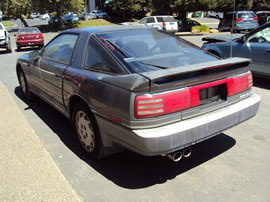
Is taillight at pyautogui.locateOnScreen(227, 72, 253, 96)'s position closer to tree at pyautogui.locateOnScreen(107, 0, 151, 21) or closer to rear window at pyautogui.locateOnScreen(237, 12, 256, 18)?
rear window at pyautogui.locateOnScreen(237, 12, 256, 18)

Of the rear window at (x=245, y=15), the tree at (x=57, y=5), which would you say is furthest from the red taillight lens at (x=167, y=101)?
the tree at (x=57, y=5)

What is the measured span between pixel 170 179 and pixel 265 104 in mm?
3390

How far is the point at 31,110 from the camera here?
5.54 meters

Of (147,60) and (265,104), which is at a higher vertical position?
(147,60)

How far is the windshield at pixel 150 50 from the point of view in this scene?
3.18 m

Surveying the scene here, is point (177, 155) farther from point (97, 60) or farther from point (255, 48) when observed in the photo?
point (255, 48)

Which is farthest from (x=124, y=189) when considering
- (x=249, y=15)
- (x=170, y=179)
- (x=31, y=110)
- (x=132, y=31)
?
(x=249, y=15)

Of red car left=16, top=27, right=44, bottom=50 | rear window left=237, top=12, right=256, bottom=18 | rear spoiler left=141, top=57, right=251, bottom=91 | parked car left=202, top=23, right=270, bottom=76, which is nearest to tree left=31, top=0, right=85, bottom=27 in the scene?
red car left=16, top=27, right=44, bottom=50

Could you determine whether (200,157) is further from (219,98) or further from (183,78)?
(183,78)

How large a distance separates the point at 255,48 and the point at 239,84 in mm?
3694

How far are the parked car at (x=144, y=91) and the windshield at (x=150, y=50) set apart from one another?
13 mm

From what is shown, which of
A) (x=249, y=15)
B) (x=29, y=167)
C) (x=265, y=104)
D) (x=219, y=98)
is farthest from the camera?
(x=249, y=15)

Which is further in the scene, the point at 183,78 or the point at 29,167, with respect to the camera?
the point at 29,167

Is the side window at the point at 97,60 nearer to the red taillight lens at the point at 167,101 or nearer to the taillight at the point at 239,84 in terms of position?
the red taillight lens at the point at 167,101
